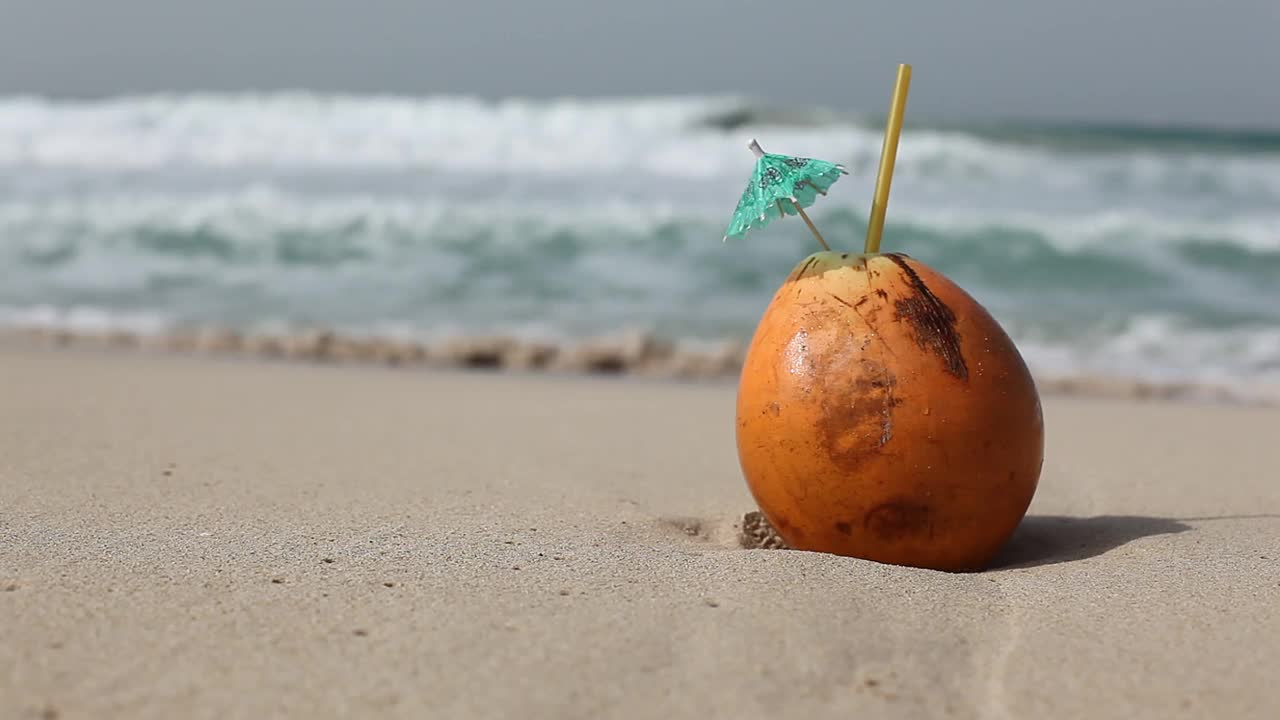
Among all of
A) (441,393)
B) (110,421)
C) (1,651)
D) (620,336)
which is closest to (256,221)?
(620,336)

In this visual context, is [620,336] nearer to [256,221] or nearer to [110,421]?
[110,421]

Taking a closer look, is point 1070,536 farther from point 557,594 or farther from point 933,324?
point 557,594

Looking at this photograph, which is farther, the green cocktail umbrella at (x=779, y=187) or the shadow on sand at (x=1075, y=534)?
the shadow on sand at (x=1075, y=534)

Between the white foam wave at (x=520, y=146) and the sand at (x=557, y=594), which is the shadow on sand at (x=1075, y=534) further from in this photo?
the white foam wave at (x=520, y=146)

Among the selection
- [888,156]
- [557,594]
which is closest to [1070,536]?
[888,156]

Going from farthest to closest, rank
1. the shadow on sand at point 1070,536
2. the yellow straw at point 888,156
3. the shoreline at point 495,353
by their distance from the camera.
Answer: the shoreline at point 495,353 → the shadow on sand at point 1070,536 → the yellow straw at point 888,156

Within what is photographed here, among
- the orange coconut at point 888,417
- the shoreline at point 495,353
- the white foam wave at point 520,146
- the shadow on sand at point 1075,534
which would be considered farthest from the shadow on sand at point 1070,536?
the white foam wave at point 520,146

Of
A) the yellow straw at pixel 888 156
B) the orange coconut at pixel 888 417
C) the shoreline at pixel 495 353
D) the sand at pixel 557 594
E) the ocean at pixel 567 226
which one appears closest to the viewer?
the sand at pixel 557 594
